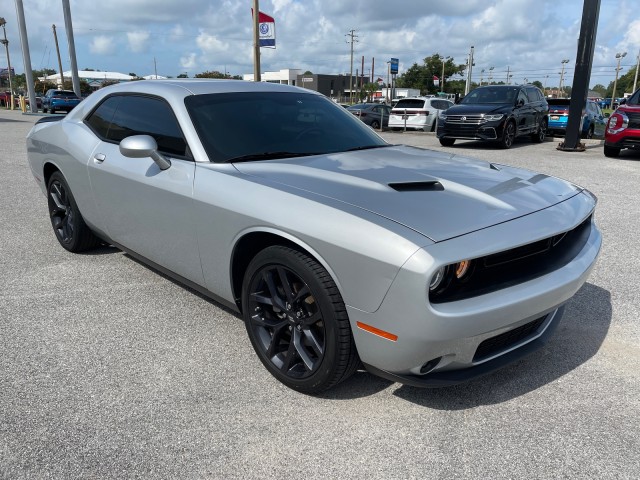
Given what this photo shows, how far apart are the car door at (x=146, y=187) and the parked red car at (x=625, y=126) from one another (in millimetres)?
→ 10373

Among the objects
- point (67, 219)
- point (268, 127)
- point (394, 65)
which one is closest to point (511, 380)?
point (268, 127)

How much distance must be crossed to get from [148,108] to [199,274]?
1297 millimetres

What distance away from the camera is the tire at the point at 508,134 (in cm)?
1307

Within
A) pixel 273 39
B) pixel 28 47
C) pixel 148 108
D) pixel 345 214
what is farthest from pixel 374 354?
pixel 28 47

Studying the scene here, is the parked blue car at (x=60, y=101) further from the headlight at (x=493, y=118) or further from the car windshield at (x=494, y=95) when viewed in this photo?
the headlight at (x=493, y=118)

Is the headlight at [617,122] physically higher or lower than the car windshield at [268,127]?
lower

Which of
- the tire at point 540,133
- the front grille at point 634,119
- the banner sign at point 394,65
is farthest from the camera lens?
the banner sign at point 394,65

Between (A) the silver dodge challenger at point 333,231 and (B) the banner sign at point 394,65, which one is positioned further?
(B) the banner sign at point 394,65

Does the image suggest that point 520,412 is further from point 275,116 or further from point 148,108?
point 148,108

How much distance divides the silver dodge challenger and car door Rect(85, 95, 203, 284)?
0.04 ft

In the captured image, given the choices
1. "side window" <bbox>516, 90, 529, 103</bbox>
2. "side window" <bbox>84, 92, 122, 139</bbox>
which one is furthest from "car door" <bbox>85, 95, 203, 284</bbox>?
"side window" <bbox>516, 90, 529, 103</bbox>

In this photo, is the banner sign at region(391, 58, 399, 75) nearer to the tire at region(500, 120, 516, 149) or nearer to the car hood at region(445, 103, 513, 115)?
the car hood at region(445, 103, 513, 115)

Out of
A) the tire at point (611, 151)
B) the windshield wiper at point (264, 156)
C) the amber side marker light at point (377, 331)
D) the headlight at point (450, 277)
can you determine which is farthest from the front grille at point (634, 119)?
the amber side marker light at point (377, 331)

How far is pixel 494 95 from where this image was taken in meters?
13.8
